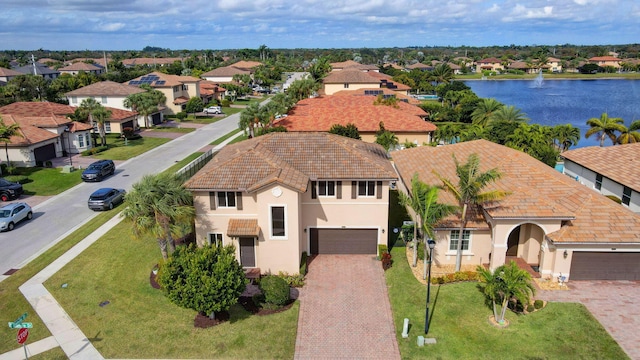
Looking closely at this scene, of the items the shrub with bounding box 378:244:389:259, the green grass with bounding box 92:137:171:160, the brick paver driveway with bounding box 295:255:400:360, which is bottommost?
the brick paver driveway with bounding box 295:255:400:360

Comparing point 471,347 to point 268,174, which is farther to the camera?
point 268,174

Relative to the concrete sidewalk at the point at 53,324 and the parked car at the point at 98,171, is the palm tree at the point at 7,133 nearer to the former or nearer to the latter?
the parked car at the point at 98,171

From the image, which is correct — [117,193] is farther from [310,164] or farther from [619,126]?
[619,126]

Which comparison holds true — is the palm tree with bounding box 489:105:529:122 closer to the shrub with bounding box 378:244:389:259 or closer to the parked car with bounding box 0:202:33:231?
the shrub with bounding box 378:244:389:259

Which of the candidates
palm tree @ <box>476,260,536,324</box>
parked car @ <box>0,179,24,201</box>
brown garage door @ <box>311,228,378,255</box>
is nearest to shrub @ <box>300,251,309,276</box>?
brown garage door @ <box>311,228,378,255</box>

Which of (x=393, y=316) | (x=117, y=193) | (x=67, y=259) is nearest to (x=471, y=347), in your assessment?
(x=393, y=316)

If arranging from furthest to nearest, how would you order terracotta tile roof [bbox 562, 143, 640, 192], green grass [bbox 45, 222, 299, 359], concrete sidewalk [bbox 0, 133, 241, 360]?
terracotta tile roof [bbox 562, 143, 640, 192]
green grass [bbox 45, 222, 299, 359]
concrete sidewalk [bbox 0, 133, 241, 360]

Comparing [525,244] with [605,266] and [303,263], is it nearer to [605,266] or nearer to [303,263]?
[605,266]

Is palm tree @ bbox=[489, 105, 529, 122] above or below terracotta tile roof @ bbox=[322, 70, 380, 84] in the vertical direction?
below
